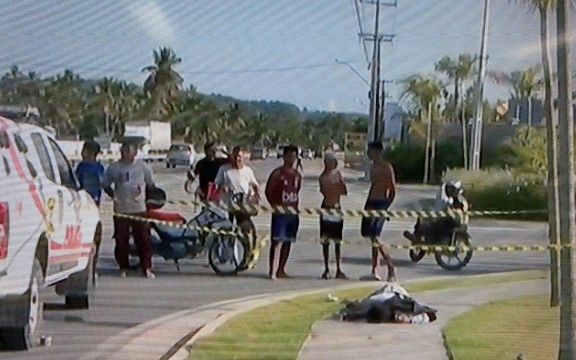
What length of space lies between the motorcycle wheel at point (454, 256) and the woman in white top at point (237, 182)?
0.85m

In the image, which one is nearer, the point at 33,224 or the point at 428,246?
the point at 33,224

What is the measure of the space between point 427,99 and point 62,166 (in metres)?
1.52

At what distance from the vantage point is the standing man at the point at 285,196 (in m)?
4.36

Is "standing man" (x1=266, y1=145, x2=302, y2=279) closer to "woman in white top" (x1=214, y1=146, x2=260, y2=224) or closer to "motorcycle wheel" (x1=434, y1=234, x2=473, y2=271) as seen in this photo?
"woman in white top" (x1=214, y1=146, x2=260, y2=224)

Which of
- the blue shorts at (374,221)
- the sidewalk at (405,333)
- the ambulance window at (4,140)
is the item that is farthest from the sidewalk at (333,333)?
the ambulance window at (4,140)

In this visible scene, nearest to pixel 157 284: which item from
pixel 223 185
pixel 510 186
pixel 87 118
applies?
pixel 223 185

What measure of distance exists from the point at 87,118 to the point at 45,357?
0.99 m

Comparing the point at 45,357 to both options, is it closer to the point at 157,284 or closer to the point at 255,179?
the point at 157,284

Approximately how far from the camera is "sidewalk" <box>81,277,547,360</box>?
4438 millimetres

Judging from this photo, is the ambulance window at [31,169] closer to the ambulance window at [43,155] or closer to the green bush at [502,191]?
the ambulance window at [43,155]

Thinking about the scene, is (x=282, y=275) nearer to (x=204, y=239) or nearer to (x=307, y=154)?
(x=204, y=239)

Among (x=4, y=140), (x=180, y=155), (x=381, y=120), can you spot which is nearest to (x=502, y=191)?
(x=381, y=120)

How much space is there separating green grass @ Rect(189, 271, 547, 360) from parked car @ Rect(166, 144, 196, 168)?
2.39ft

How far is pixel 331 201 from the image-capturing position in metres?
4.43
